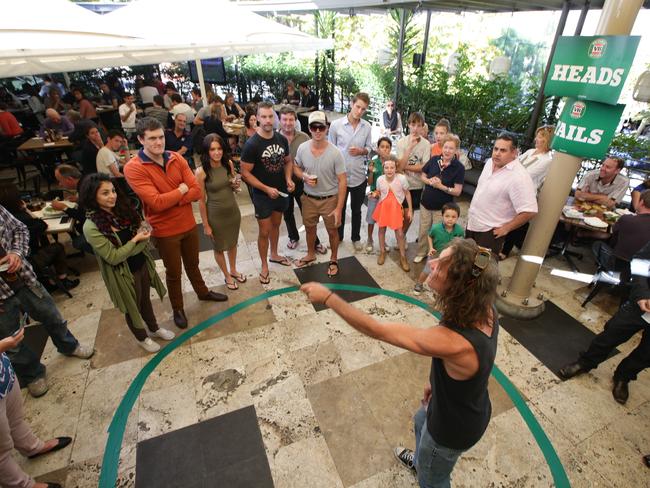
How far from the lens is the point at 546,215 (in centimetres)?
346

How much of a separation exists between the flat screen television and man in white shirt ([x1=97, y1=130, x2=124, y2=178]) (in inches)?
425

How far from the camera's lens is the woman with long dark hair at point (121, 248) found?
2611mm

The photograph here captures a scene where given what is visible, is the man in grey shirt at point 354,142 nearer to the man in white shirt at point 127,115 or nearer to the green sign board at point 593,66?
the green sign board at point 593,66

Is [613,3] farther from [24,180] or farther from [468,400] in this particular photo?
[24,180]

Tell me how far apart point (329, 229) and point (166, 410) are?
2552mm

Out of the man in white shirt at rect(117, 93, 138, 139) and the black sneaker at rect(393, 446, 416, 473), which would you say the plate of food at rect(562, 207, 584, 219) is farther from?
the man in white shirt at rect(117, 93, 138, 139)

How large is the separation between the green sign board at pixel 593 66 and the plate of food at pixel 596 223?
1.99 metres

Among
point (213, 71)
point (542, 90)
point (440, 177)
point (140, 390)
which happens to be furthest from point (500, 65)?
point (213, 71)

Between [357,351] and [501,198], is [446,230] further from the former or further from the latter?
[357,351]

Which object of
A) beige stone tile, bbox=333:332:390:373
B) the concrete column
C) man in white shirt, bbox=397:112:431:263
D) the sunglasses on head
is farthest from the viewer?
man in white shirt, bbox=397:112:431:263

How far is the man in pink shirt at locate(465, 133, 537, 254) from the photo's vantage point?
127 inches

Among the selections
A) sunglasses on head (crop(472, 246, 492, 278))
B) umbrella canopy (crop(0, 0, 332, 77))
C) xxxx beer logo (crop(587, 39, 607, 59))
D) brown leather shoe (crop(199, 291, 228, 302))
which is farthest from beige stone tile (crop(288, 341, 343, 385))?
umbrella canopy (crop(0, 0, 332, 77))

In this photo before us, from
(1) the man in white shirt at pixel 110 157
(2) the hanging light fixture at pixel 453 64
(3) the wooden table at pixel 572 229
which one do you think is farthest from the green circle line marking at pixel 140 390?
(2) the hanging light fixture at pixel 453 64

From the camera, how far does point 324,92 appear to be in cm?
1205
